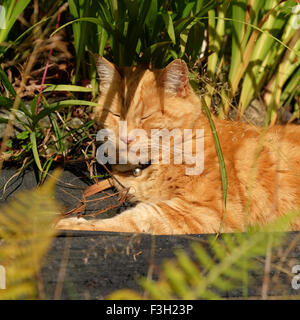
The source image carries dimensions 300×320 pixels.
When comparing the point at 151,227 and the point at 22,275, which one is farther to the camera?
the point at 151,227

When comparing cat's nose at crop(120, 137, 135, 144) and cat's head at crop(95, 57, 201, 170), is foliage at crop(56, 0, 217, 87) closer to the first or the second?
cat's head at crop(95, 57, 201, 170)

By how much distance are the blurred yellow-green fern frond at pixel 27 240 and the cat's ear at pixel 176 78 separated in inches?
30.6

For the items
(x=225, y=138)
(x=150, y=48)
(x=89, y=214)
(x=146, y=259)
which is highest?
(x=150, y=48)

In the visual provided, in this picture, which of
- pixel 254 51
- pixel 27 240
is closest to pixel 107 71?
pixel 254 51

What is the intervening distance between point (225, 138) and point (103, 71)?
20.1 inches

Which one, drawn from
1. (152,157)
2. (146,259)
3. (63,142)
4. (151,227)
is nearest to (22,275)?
(146,259)

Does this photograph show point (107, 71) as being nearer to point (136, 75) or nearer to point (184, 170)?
point (136, 75)

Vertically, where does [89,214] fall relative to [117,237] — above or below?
below

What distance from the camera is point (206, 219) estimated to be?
4.01 feet

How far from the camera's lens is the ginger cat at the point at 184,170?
1216mm

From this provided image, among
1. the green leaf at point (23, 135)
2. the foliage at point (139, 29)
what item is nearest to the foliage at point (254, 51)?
the foliage at point (139, 29)

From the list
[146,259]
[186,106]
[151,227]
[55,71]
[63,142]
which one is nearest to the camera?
[146,259]

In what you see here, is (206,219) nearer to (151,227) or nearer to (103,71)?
(151,227)
